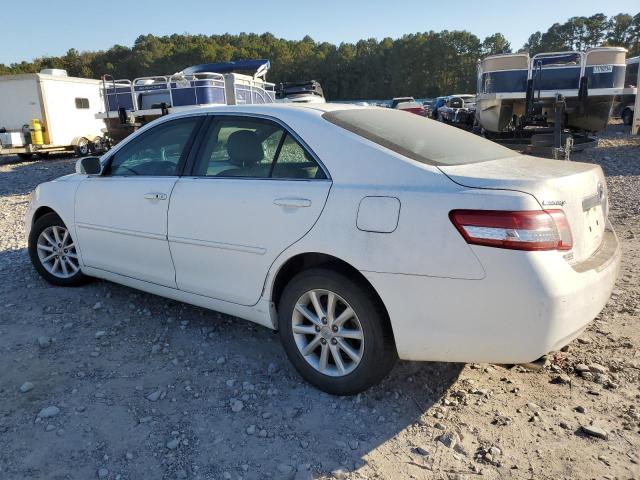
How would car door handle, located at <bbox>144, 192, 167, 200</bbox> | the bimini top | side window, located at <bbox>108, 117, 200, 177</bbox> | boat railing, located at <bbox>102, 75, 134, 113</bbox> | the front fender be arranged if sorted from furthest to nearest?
1. the bimini top
2. boat railing, located at <bbox>102, 75, 134, 113</bbox>
3. the front fender
4. side window, located at <bbox>108, 117, 200, 177</bbox>
5. car door handle, located at <bbox>144, 192, 167, 200</bbox>

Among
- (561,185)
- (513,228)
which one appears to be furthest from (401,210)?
(561,185)

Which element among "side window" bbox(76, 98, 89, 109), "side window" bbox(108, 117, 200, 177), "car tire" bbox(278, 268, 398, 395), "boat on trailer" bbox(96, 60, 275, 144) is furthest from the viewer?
"side window" bbox(76, 98, 89, 109)

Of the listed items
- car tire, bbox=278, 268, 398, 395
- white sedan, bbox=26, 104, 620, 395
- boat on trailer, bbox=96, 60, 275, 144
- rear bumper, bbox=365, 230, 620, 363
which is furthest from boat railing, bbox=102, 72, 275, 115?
rear bumper, bbox=365, 230, 620, 363

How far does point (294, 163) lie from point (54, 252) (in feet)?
9.30

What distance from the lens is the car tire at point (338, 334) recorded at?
8.80 ft

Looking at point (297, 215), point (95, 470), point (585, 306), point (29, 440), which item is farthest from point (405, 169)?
point (29, 440)

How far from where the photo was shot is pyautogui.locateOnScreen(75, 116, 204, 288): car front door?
11.9 feet

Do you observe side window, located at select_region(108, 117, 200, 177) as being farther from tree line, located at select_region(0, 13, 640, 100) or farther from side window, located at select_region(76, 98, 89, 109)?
tree line, located at select_region(0, 13, 640, 100)

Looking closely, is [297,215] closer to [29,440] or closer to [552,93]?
[29,440]

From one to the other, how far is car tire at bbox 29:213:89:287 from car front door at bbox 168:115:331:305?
1598mm

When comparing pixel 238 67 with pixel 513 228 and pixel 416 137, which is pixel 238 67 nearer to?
pixel 416 137

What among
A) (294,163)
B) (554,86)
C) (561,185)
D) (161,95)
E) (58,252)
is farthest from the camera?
(161,95)

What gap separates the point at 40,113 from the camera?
17.9 m

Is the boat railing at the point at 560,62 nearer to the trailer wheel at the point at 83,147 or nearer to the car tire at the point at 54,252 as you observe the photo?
the car tire at the point at 54,252
